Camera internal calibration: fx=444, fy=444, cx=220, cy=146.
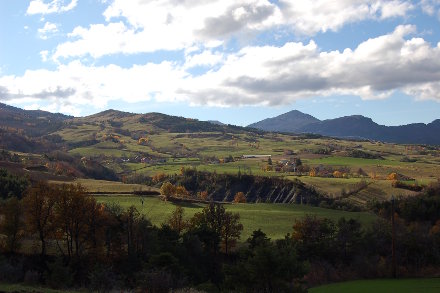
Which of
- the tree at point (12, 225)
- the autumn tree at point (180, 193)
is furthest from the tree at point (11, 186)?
the autumn tree at point (180, 193)

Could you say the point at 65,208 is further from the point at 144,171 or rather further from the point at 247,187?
the point at 144,171

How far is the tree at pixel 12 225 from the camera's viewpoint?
61938 millimetres

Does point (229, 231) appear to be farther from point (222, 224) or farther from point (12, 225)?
point (12, 225)

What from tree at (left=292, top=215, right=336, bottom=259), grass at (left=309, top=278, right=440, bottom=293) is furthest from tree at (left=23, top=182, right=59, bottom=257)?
grass at (left=309, top=278, right=440, bottom=293)

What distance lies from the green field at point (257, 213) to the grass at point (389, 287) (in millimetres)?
28870

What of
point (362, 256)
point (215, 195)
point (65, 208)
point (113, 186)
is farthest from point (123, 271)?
point (215, 195)

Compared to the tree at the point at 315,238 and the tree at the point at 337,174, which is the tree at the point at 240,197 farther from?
the tree at the point at 315,238

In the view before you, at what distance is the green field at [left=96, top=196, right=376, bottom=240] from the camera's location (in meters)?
83.5

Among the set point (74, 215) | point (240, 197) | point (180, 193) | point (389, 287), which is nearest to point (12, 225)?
point (74, 215)

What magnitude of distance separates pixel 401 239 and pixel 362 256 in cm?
620

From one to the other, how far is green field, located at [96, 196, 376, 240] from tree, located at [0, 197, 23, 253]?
2530 centimetres

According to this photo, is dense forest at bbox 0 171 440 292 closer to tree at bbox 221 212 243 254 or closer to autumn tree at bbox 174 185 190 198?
tree at bbox 221 212 243 254

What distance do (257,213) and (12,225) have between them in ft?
162

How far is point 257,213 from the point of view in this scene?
312 feet
